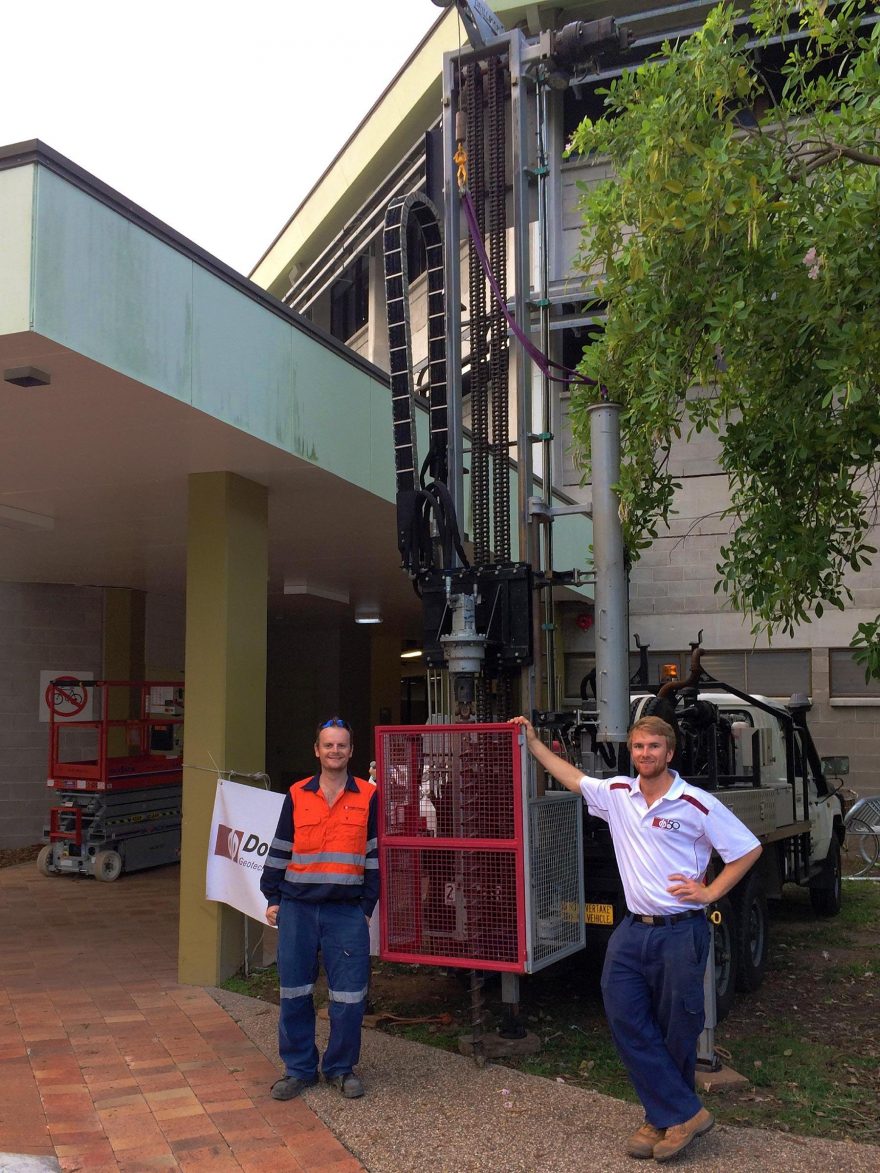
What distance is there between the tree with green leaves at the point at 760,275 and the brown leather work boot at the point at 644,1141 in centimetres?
247

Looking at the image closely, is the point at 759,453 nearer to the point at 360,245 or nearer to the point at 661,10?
the point at 661,10

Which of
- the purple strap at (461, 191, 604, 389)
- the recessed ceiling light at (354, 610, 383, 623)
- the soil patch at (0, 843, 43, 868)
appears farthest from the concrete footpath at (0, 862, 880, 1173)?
the recessed ceiling light at (354, 610, 383, 623)

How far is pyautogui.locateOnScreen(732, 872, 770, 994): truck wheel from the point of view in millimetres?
7449

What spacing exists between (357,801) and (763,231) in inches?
140

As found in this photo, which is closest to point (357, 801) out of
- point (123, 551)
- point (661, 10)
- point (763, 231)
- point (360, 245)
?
point (763, 231)

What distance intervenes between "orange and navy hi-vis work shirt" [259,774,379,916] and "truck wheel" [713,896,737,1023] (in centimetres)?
A: 255

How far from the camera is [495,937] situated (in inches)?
222

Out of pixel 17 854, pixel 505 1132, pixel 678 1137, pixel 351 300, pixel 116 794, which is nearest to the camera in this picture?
pixel 678 1137

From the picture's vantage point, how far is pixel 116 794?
12.1m

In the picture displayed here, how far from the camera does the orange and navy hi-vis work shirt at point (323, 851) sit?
212 inches

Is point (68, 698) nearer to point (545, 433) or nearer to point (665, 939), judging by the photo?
point (545, 433)

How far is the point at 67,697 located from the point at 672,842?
1011 centimetres

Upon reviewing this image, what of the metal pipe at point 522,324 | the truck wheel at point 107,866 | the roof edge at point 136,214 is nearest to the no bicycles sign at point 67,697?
the truck wheel at point 107,866

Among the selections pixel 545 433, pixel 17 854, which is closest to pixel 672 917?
pixel 545 433
